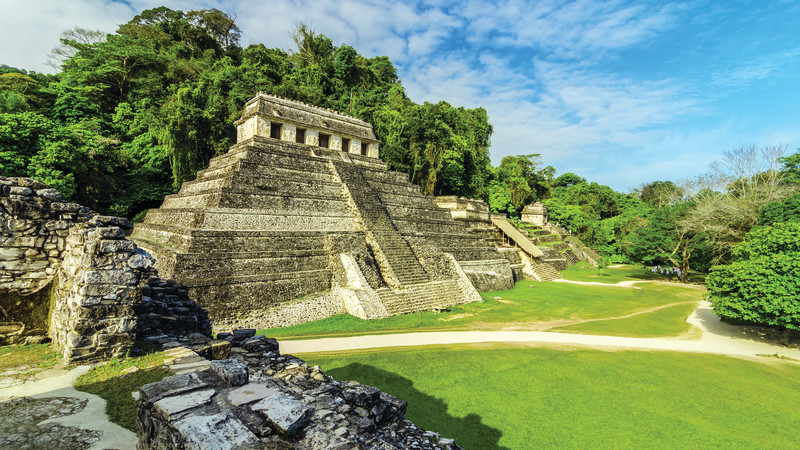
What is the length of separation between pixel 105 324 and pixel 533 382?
859cm

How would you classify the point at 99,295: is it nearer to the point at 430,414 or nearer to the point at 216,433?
the point at 216,433

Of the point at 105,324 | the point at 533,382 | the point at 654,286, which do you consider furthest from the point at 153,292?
the point at 654,286

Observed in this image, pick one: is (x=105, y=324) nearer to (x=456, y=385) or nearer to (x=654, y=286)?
(x=456, y=385)

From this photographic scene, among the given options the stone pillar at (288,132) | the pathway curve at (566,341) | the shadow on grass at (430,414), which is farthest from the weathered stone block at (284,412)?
the stone pillar at (288,132)

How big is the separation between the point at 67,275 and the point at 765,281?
18572 mm

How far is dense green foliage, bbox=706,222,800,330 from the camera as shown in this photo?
10844 mm

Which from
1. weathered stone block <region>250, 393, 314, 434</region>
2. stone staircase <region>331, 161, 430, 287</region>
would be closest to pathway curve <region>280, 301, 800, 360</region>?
stone staircase <region>331, 161, 430, 287</region>

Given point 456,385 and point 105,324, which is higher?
point 105,324

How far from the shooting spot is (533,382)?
8328mm

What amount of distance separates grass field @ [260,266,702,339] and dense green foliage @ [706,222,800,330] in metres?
2.35

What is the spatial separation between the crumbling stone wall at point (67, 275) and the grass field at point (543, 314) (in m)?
6.13

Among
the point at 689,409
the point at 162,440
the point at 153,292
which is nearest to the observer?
the point at 162,440

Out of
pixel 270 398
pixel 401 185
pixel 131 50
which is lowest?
pixel 270 398

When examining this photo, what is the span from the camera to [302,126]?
20.6 m
